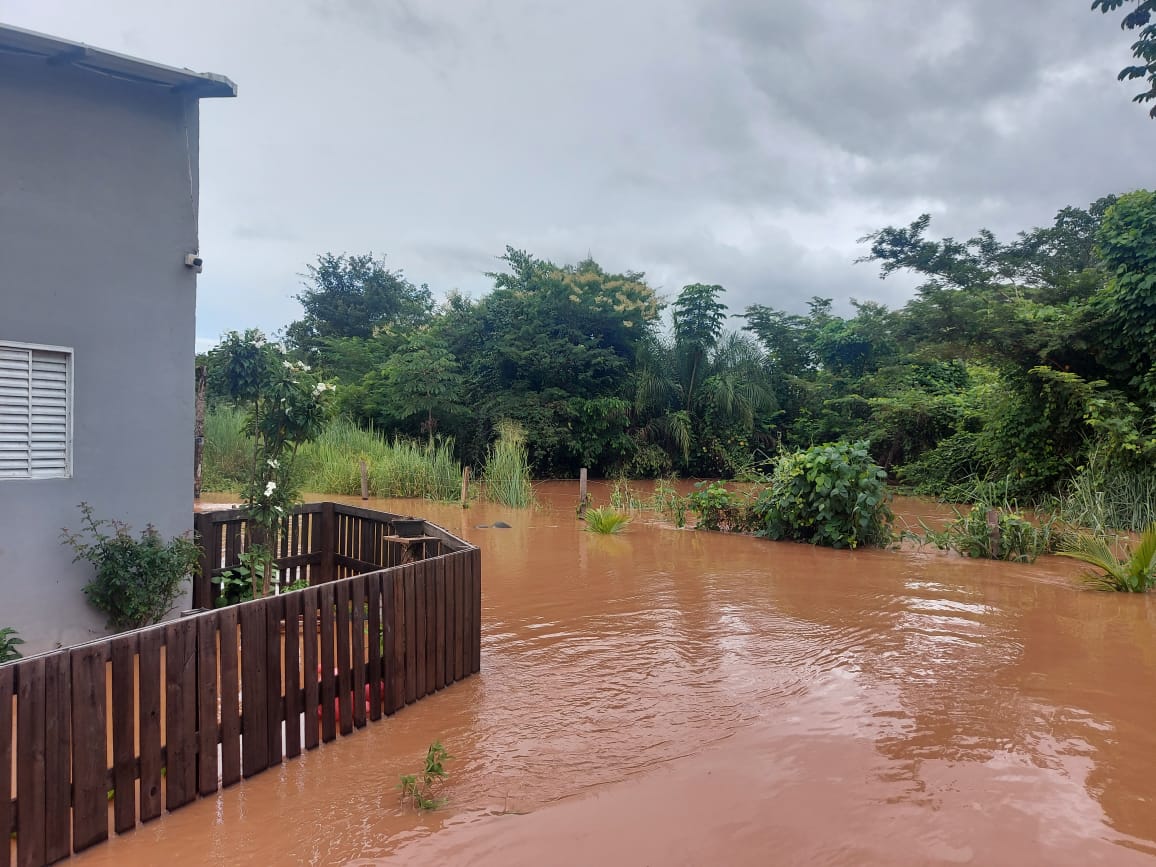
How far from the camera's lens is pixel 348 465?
1864 cm

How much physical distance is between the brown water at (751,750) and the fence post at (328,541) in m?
2.01

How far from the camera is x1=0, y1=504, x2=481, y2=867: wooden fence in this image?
10.2 feet

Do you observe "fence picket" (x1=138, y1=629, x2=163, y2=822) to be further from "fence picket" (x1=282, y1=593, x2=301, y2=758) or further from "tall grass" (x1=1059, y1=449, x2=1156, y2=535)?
"tall grass" (x1=1059, y1=449, x2=1156, y2=535)

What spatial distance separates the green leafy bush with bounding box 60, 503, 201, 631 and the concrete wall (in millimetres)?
96

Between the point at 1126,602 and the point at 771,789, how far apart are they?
685 centimetres

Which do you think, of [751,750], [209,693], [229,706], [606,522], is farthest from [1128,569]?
[209,693]

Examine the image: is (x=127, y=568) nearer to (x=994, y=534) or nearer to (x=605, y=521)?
(x=605, y=521)

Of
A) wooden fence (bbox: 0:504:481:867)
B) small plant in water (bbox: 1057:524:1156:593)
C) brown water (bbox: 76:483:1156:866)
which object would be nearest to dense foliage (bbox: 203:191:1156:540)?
small plant in water (bbox: 1057:524:1156:593)

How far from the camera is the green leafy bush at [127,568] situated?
5805 mm

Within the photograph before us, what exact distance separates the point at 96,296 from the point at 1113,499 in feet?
48.7

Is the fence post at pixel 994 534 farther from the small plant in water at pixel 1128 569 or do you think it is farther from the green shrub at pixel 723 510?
the green shrub at pixel 723 510

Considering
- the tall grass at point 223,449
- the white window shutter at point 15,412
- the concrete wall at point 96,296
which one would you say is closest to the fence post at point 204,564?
the concrete wall at point 96,296

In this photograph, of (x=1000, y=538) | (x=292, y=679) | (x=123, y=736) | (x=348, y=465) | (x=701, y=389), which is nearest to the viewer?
(x=123, y=736)

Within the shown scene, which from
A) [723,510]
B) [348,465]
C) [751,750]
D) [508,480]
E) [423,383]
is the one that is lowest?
[751,750]
